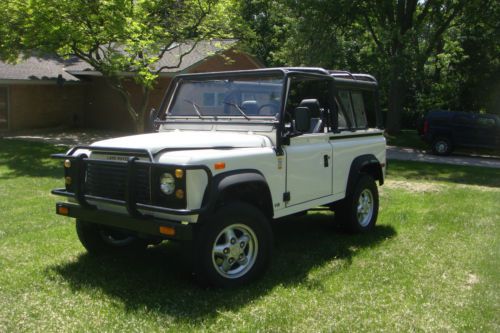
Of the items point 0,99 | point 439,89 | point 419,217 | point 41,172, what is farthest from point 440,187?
point 0,99

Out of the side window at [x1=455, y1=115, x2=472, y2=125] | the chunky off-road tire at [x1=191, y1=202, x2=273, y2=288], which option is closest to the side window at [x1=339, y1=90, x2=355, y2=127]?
the chunky off-road tire at [x1=191, y1=202, x2=273, y2=288]

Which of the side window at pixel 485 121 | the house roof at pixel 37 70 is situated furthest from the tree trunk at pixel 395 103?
the house roof at pixel 37 70

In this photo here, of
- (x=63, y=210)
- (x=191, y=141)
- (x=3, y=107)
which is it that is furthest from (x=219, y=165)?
(x=3, y=107)

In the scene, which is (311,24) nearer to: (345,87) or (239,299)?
(345,87)

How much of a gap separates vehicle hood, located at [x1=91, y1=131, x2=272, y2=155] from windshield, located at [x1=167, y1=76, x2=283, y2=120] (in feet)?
1.17

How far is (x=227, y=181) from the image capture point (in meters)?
4.53

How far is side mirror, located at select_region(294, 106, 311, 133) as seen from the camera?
207 inches

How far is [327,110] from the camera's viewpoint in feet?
21.2

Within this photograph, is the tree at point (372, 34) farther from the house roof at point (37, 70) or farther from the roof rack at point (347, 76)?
the roof rack at point (347, 76)

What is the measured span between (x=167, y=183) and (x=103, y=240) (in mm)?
1767

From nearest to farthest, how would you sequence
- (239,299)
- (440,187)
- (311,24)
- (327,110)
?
1. (239,299)
2. (327,110)
3. (440,187)
4. (311,24)

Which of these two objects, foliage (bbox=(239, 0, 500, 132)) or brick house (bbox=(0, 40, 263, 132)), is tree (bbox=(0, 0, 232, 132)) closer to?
foliage (bbox=(239, 0, 500, 132))

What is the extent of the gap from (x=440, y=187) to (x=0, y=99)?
19.5m

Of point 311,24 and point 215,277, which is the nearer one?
point 215,277
